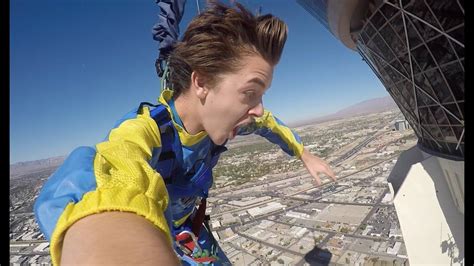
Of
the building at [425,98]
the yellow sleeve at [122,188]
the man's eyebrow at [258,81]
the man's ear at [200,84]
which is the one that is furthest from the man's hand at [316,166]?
the yellow sleeve at [122,188]

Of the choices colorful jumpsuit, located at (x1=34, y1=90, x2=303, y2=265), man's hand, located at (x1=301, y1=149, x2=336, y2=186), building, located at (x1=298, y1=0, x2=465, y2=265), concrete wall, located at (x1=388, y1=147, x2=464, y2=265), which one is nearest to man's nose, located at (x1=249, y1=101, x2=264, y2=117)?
colorful jumpsuit, located at (x1=34, y1=90, x2=303, y2=265)

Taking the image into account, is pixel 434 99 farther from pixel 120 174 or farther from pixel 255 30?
pixel 120 174

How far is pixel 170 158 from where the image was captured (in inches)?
74.3

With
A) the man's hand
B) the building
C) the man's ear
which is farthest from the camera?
the man's hand

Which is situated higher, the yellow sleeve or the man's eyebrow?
the man's eyebrow

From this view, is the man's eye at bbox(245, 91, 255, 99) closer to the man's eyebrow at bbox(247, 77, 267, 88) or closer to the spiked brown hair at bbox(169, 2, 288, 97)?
the man's eyebrow at bbox(247, 77, 267, 88)

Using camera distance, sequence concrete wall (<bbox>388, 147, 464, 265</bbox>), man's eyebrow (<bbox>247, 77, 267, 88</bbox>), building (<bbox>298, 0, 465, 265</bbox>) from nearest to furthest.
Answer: man's eyebrow (<bbox>247, 77, 267, 88</bbox>)
building (<bbox>298, 0, 465, 265</bbox>)
concrete wall (<bbox>388, 147, 464, 265</bbox>)

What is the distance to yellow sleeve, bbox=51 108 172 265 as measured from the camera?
0.73 meters

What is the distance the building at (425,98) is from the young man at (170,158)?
277cm

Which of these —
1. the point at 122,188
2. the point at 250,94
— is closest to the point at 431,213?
the point at 250,94

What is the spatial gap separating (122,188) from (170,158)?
107 cm

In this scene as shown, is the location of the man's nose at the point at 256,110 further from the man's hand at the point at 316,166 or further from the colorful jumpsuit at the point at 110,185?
the man's hand at the point at 316,166

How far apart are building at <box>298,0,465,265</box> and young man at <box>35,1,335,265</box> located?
109 inches

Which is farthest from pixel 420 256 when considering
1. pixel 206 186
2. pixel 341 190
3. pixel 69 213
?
pixel 341 190
